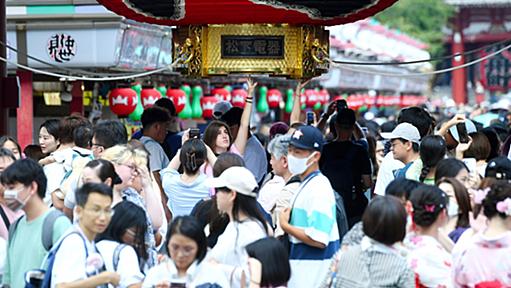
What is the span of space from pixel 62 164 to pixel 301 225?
89.6 inches

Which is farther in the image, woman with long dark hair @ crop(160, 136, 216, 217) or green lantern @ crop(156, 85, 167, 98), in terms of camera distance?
green lantern @ crop(156, 85, 167, 98)

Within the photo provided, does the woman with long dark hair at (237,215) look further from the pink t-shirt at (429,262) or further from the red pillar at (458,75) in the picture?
the red pillar at (458,75)

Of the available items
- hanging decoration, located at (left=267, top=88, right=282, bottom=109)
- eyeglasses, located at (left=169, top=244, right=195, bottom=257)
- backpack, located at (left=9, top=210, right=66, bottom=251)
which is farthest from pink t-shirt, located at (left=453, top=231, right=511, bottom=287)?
hanging decoration, located at (left=267, top=88, right=282, bottom=109)

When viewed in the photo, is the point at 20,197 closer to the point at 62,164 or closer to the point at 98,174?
the point at 98,174

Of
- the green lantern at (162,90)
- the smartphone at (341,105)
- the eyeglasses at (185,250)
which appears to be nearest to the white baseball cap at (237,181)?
the eyeglasses at (185,250)

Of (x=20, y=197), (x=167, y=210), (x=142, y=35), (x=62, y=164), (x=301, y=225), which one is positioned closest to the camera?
(x=20, y=197)

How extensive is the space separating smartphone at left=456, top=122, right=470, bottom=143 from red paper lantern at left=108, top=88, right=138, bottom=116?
6.25m

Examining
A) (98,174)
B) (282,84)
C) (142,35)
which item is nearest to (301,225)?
(98,174)

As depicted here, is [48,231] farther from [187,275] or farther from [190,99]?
[190,99]

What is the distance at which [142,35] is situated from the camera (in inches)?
632

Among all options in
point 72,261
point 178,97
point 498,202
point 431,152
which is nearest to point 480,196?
point 498,202

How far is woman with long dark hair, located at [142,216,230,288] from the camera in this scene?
643 centimetres

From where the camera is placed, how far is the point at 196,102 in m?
20.0

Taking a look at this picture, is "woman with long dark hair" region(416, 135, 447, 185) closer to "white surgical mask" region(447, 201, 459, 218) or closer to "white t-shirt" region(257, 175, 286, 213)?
"white t-shirt" region(257, 175, 286, 213)
